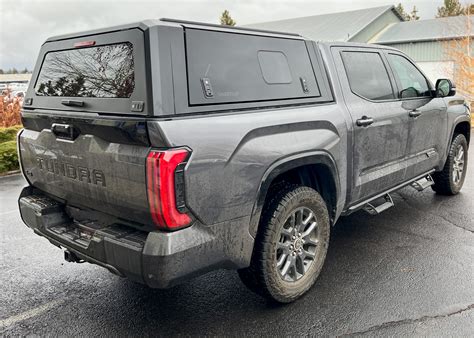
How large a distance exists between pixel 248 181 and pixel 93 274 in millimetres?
1941

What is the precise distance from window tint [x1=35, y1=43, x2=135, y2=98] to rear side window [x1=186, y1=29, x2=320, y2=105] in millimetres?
398

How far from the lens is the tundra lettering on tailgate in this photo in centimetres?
274

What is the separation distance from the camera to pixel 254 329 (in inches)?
118

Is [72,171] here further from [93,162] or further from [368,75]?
[368,75]

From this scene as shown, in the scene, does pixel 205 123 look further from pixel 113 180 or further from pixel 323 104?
pixel 323 104

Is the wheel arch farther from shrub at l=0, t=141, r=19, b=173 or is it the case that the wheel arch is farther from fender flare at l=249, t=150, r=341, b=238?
shrub at l=0, t=141, r=19, b=173

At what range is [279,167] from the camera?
119 inches

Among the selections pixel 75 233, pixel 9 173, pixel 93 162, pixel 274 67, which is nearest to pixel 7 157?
pixel 9 173

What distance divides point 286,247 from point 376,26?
3185 centimetres

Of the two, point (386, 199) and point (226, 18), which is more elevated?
point (226, 18)

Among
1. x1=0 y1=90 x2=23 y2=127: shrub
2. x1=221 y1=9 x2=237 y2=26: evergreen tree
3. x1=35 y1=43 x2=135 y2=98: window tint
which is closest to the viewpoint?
x1=35 y1=43 x2=135 y2=98: window tint

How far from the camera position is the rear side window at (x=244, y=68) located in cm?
265

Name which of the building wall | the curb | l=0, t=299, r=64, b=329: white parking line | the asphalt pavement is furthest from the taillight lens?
the building wall

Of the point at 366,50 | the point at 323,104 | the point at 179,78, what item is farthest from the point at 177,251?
the point at 366,50
